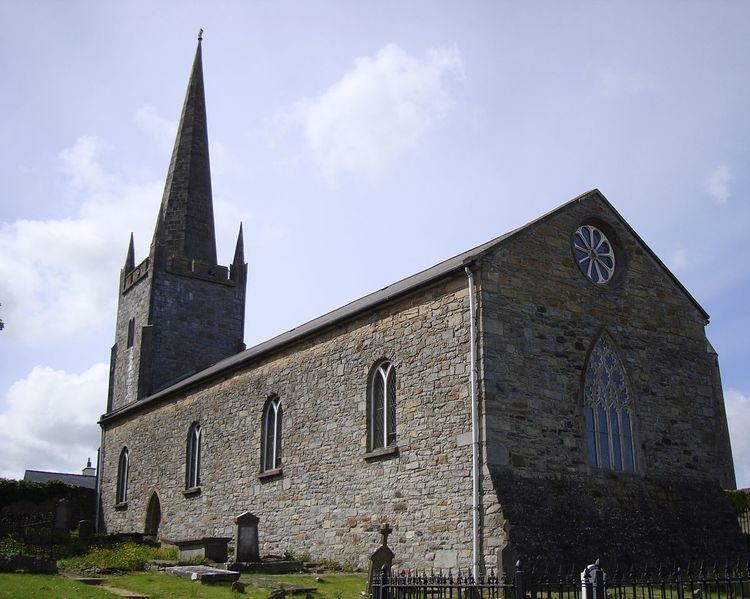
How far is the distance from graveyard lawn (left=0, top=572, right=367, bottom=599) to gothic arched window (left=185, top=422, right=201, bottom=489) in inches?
372

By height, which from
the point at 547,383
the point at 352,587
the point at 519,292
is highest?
the point at 519,292

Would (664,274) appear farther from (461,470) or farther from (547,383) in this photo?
(461,470)

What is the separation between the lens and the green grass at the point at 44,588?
12.9 meters

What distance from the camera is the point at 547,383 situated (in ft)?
58.6

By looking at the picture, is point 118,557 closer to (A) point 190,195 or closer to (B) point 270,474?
(B) point 270,474

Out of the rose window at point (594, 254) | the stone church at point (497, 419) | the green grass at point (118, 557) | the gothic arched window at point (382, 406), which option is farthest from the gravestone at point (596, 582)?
the green grass at point (118, 557)

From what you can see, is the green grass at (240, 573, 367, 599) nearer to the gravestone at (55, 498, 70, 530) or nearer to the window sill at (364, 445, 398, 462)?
the window sill at (364, 445, 398, 462)

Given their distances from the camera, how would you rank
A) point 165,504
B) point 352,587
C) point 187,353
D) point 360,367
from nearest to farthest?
point 352,587
point 360,367
point 165,504
point 187,353

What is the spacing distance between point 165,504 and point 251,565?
11.0 metres

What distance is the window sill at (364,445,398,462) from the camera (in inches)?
720

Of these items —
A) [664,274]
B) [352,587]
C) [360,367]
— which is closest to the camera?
[352,587]

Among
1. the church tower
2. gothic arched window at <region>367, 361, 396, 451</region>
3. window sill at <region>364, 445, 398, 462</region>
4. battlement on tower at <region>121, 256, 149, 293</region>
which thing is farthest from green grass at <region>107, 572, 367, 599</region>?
battlement on tower at <region>121, 256, 149, 293</region>

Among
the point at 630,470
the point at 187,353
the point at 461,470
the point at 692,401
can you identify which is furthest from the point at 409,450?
the point at 187,353

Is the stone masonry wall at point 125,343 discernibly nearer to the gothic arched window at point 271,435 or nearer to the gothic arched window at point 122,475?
the gothic arched window at point 122,475
